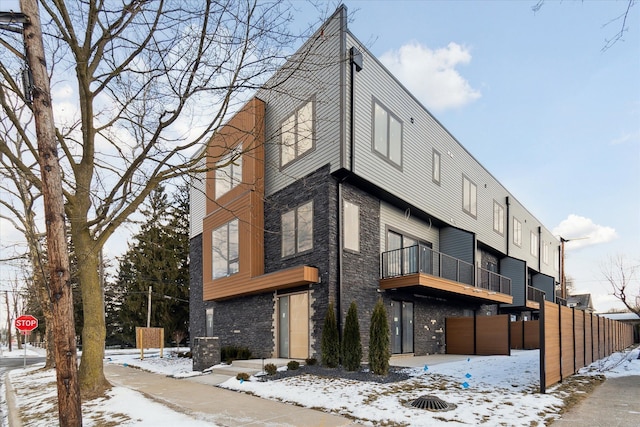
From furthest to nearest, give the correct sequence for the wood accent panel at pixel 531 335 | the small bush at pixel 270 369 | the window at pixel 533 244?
the window at pixel 533 244, the wood accent panel at pixel 531 335, the small bush at pixel 270 369

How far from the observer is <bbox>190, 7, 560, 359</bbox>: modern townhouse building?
12.9 metres

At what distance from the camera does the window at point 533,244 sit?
3021 centimetres

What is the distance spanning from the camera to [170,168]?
30.1ft

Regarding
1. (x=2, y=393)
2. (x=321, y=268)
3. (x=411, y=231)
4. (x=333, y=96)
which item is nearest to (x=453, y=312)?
(x=411, y=231)

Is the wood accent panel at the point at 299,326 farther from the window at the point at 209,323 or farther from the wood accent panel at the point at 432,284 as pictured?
the window at the point at 209,323

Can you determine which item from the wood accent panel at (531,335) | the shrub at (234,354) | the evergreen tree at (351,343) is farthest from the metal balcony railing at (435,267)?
the shrub at (234,354)

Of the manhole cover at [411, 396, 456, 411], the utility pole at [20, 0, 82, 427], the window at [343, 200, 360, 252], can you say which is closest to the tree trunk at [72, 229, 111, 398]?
the utility pole at [20, 0, 82, 427]

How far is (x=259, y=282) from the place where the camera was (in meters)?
14.5

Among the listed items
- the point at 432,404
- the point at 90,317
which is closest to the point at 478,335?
the point at 432,404

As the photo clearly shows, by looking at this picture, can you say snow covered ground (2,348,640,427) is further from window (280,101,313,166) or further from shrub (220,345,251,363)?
window (280,101,313,166)

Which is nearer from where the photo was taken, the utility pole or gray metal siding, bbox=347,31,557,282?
the utility pole

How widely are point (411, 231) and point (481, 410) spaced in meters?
10.2

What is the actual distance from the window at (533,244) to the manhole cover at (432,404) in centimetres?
2578

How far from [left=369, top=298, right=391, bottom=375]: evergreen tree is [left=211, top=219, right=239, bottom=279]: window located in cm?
706
